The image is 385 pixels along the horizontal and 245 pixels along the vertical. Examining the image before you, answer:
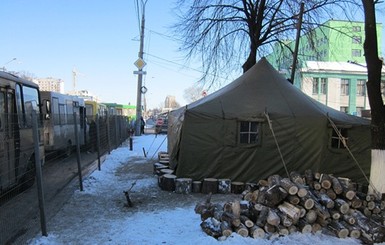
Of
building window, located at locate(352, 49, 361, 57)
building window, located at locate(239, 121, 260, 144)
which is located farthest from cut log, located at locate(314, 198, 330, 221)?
building window, located at locate(352, 49, 361, 57)

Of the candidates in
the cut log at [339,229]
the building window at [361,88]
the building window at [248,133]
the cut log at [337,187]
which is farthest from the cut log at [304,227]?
the building window at [361,88]

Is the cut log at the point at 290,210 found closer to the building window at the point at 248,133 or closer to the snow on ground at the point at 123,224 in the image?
the snow on ground at the point at 123,224

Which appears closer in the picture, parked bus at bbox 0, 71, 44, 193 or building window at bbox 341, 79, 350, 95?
parked bus at bbox 0, 71, 44, 193

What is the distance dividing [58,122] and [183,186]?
7.82 meters

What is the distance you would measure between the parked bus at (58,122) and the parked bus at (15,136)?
3495mm

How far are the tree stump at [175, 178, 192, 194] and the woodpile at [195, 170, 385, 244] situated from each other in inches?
106

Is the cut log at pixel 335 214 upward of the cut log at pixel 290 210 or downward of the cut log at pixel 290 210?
downward

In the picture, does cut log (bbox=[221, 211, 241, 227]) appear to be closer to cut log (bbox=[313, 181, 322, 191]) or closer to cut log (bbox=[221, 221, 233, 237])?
cut log (bbox=[221, 221, 233, 237])

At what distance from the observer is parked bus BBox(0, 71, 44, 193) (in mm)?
7531

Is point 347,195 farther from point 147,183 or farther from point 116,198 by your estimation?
point 147,183

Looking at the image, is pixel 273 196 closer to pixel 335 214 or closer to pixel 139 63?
pixel 335 214

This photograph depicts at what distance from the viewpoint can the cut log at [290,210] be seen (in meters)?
6.31

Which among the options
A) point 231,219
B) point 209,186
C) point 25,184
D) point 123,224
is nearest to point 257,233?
point 231,219

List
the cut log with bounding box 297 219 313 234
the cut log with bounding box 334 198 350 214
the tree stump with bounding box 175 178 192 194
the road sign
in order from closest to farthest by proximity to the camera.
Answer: the cut log with bounding box 297 219 313 234 → the cut log with bounding box 334 198 350 214 → the tree stump with bounding box 175 178 192 194 → the road sign
